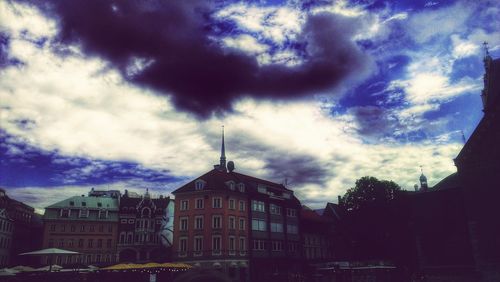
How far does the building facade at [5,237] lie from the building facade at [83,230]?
669cm

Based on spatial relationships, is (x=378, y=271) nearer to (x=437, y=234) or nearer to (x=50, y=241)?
(x=437, y=234)

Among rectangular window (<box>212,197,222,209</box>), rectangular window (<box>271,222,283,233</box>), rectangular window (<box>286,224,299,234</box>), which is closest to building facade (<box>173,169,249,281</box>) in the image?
rectangular window (<box>212,197,222,209</box>)

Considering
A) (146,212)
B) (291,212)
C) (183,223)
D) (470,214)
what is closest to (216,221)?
(183,223)

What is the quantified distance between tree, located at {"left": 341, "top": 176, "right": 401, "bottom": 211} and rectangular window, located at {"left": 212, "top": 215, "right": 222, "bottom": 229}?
2100 centimetres

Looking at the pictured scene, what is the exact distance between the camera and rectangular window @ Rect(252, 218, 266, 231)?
192ft

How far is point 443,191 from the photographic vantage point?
149 ft

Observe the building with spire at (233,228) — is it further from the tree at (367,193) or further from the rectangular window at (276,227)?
the tree at (367,193)

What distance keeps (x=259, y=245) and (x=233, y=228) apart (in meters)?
6.07

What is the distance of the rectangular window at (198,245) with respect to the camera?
53194mm


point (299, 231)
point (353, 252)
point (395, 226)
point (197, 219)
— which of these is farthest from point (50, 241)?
point (395, 226)

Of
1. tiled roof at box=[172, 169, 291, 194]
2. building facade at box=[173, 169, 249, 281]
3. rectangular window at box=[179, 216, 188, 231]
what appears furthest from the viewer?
tiled roof at box=[172, 169, 291, 194]

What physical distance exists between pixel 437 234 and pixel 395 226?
40.7 feet

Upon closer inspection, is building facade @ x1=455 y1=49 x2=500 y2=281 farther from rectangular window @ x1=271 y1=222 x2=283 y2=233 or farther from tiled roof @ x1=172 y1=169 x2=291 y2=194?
tiled roof @ x1=172 y1=169 x2=291 y2=194

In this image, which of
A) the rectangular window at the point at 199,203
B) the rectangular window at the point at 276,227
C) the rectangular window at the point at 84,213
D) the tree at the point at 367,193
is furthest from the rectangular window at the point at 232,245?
the rectangular window at the point at 84,213
